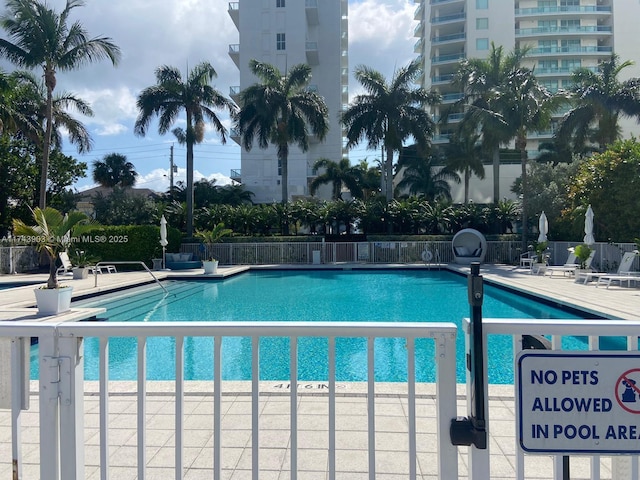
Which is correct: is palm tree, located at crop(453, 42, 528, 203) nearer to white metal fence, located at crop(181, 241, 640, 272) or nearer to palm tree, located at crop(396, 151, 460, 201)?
white metal fence, located at crop(181, 241, 640, 272)

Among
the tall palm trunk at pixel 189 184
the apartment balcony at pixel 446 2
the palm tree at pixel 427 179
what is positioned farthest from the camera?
the apartment balcony at pixel 446 2

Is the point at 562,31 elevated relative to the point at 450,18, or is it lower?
lower

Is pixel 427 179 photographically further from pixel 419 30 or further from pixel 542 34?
pixel 419 30

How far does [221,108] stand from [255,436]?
25536 mm

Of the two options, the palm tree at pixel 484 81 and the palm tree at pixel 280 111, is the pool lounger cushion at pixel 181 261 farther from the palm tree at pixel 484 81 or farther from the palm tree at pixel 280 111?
the palm tree at pixel 484 81

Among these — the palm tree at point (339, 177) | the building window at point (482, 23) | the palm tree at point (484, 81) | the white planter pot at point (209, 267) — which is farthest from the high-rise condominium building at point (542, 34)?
the white planter pot at point (209, 267)

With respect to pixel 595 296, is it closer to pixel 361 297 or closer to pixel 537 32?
pixel 361 297

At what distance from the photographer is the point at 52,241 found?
871 centimetres

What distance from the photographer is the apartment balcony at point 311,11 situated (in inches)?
1655

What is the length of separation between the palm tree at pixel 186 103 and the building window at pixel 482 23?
1404 inches

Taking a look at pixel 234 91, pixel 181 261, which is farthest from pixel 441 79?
pixel 181 261

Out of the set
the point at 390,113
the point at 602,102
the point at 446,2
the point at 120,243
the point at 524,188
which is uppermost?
the point at 446,2

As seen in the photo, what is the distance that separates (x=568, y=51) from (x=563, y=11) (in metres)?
4.89

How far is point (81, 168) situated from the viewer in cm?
2973
